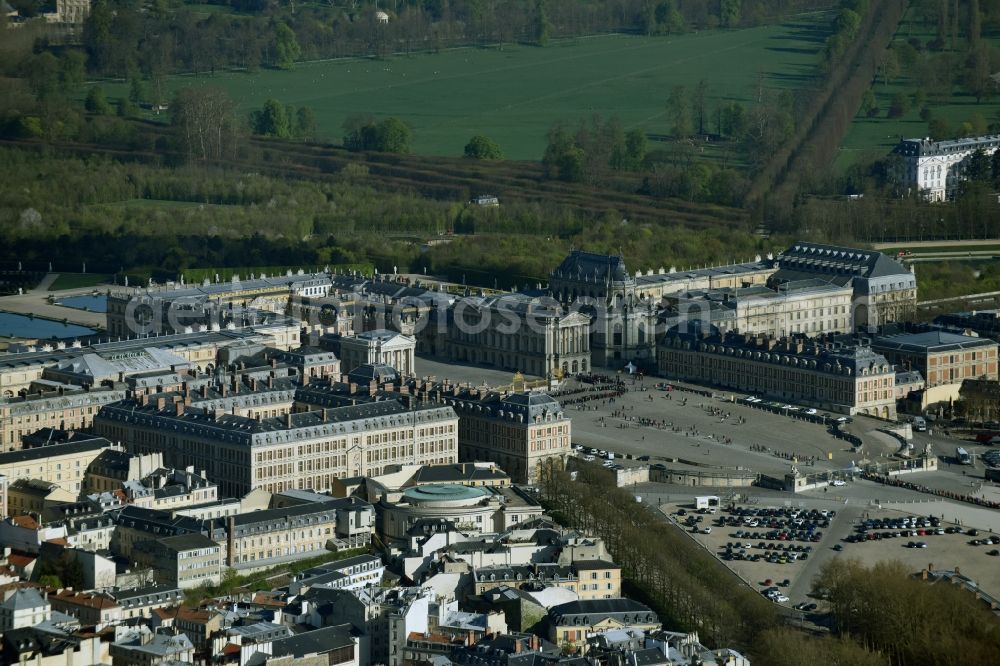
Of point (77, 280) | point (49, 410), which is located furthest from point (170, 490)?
point (77, 280)

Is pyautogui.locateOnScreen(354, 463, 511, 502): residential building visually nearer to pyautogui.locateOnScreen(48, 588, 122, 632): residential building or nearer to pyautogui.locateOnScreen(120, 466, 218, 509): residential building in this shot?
pyautogui.locateOnScreen(120, 466, 218, 509): residential building

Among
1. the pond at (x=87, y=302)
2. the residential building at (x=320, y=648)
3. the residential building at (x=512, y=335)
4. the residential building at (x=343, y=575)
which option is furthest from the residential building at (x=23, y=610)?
the pond at (x=87, y=302)

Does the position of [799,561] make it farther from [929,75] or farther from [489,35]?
[489,35]

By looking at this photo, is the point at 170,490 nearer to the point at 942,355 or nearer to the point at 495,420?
the point at 495,420

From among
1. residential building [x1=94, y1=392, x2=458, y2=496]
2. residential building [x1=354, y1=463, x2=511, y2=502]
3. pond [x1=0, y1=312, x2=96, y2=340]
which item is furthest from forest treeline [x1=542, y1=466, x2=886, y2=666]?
pond [x1=0, y1=312, x2=96, y2=340]

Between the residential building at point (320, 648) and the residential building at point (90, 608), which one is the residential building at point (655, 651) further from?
the residential building at point (90, 608)

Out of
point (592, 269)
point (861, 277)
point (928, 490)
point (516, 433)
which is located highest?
point (592, 269)
